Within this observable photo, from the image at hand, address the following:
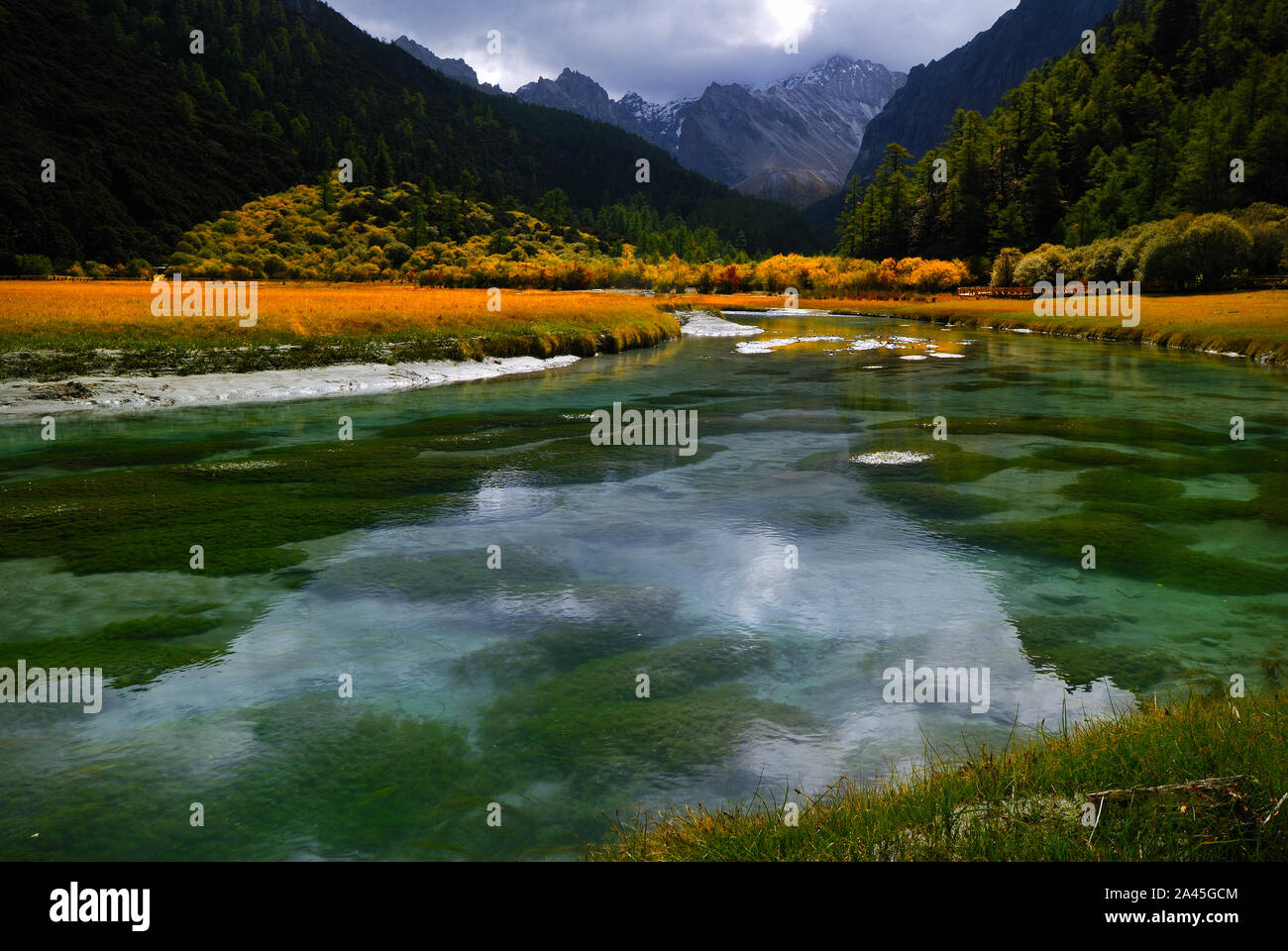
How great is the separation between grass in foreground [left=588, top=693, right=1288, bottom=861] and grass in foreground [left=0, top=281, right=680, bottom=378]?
36.0 m

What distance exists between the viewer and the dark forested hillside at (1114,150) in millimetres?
104812

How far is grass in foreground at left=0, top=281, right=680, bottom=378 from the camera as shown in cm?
3337

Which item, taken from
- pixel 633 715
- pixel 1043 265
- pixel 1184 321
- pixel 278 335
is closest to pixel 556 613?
pixel 633 715

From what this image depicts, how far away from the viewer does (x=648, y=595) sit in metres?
12.5

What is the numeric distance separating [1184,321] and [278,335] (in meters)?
57.0

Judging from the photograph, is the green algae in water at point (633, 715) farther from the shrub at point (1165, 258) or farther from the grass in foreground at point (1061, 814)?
the shrub at point (1165, 258)

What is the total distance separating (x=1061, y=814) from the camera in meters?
5.07

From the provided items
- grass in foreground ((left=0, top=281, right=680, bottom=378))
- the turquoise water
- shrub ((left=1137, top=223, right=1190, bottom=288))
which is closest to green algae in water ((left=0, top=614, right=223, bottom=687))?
the turquoise water

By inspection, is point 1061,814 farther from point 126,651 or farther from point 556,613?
point 126,651

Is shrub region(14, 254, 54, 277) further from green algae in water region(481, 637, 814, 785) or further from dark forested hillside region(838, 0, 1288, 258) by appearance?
dark forested hillside region(838, 0, 1288, 258)

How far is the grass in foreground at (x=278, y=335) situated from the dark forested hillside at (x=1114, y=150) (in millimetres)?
94059

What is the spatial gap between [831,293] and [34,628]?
443 ft

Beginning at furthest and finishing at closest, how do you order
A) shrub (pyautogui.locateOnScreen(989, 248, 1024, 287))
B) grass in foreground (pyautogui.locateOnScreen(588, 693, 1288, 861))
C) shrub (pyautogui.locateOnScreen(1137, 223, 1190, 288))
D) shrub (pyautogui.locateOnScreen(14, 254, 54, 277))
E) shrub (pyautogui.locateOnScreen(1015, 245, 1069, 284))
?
1. shrub (pyautogui.locateOnScreen(989, 248, 1024, 287))
2. shrub (pyautogui.locateOnScreen(14, 254, 54, 277))
3. shrub (pyautogui.locateOnScreen(1015, 245, 1069, 284))
4. shrub (pyautogui.locateOnScreen(1137, 223, 1190, 288))
5. grass in foreground (pyautogui.locateOnScreen(588, 693, 1288, 861))

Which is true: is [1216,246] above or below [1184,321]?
above
